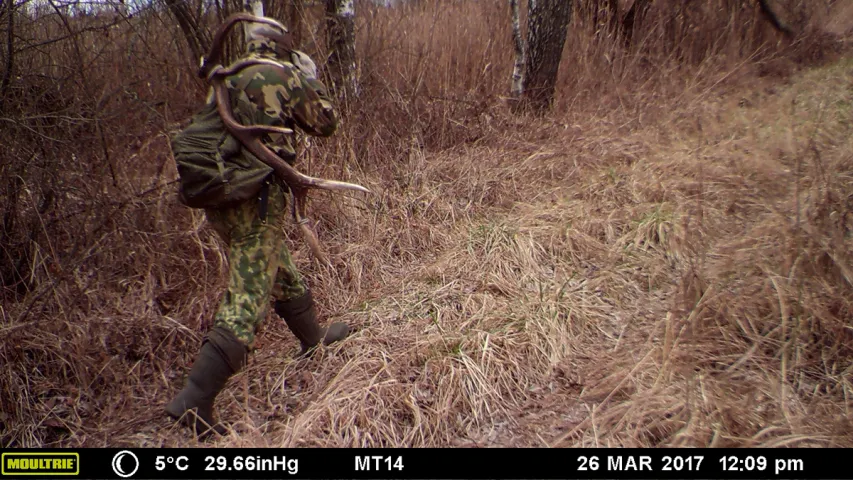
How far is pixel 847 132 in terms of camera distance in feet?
13.4

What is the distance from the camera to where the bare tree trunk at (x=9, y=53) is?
2762 millimetres

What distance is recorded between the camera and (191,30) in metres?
3.71

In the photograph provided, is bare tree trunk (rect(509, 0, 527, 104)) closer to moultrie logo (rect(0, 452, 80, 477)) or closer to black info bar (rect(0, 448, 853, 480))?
black info bar (rect(0, 448, 853, 480))

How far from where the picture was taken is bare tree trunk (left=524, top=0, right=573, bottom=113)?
5906mm

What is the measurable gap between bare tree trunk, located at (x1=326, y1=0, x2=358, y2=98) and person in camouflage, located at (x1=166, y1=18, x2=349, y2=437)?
6.60 feet

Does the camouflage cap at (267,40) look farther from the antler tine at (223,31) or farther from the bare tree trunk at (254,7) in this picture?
the bare tree trunk at (254,7)

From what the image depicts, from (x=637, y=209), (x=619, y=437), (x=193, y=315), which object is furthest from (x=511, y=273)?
(x=193, y=315)

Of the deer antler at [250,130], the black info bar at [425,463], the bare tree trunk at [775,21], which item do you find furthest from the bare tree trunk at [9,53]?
the bare tree trunk at [775,21]

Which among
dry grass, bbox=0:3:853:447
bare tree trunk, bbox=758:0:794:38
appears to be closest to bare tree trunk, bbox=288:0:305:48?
dry grass, bbox=0:3:853:447

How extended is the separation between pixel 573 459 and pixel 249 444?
134 centimetres

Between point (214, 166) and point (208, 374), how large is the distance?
0.88 m

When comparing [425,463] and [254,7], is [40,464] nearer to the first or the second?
[425,463]

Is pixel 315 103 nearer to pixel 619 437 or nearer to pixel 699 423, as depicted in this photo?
pixel 619 437

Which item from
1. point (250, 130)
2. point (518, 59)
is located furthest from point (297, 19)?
point (518, 59)
